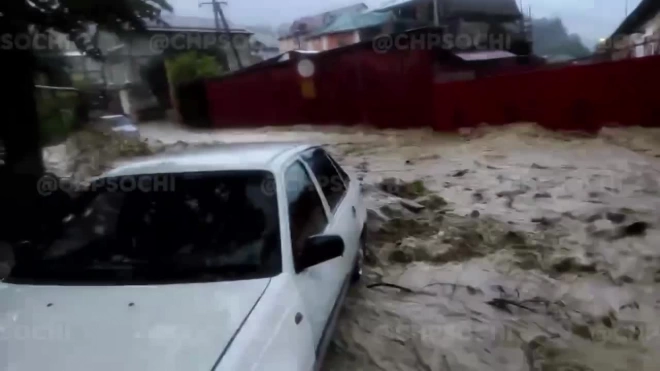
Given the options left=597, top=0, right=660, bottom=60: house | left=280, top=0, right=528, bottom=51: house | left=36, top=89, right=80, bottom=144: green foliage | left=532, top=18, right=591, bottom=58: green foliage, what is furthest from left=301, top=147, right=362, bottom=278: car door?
left=597, top=0, right=660, bottom=60: house

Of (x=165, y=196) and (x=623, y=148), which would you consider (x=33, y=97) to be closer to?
(x=165, y=196)

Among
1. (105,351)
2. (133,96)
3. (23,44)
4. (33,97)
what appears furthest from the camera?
(133,96)

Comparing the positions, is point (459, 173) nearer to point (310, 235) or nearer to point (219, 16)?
point (219, 16)

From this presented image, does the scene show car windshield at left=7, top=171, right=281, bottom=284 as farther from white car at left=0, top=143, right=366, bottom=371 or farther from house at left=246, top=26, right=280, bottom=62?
house at left=246, top=26, right=280, bottom=62

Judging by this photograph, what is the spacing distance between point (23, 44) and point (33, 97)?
1.66 feet

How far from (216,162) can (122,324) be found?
1.17m

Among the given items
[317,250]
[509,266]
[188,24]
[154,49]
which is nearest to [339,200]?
[317,250]

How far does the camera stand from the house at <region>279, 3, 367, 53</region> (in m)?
10.4

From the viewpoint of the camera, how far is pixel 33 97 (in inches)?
206

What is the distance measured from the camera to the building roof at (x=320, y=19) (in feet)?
34.0

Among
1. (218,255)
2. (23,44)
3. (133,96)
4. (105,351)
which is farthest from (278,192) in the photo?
(133,96)

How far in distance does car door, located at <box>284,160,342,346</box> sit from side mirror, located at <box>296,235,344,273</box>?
3 cm

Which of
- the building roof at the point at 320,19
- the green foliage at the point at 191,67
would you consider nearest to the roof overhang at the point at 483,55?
the building roof at the point at 320,19

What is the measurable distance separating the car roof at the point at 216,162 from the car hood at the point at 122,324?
0.76m
